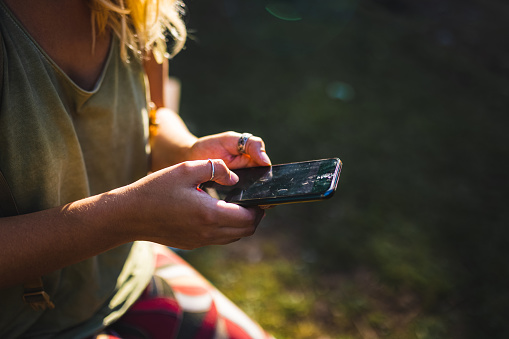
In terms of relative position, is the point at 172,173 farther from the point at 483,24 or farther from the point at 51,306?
the point at 483,24

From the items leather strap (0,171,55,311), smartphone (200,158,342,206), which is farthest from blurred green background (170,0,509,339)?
leather strap (0,171,55,311)

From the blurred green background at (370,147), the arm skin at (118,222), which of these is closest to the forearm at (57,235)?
the arm skin at (118,222)

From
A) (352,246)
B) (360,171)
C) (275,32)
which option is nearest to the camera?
(352,246)

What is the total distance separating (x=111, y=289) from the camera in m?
1.51

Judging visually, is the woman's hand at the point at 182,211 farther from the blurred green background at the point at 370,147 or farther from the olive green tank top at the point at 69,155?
the blurred green background at the point at 370,147

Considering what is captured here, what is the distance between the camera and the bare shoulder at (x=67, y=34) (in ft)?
4.02

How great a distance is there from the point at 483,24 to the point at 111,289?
7738mm

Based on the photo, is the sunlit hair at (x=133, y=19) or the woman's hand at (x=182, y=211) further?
the sunlit hair at (x=133, y=19)

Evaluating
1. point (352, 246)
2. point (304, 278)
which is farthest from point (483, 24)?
point (304, 278)

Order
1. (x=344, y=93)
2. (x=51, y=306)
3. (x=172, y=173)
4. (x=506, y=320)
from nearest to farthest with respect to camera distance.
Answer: (x=172, y=173) < (x=51, y=306) < (x=506, y=320) < (x=344, y=93)

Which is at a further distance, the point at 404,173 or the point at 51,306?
the point at 404,173

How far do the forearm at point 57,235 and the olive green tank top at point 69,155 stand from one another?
0.39 feet

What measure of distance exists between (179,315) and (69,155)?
69 cm

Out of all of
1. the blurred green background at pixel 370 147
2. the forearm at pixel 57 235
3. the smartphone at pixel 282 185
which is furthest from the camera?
the blurred green background at pixel 370 147
